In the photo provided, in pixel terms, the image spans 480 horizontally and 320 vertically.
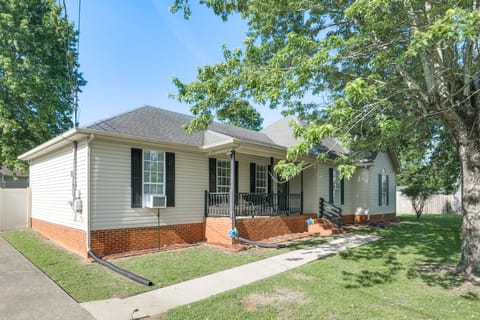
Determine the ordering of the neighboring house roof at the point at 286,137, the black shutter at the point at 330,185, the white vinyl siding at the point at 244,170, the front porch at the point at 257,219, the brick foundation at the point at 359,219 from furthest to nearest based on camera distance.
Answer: the brick foundation at the point at 359,219 → the neighboring house roof at the point at 286,137 → the black shutter at the point at 330,185 → the white vinyl siding at the point at 244,170 → the front porch at the point at 257,219

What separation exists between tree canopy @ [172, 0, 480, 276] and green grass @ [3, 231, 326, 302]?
3.48 meters

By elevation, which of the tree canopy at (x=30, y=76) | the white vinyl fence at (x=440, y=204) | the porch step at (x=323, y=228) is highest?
the tree canopy at (x=30, y=76)

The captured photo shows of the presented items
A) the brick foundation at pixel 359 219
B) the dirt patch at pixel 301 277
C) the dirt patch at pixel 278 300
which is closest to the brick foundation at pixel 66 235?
the dirt patch at pixel 278 300

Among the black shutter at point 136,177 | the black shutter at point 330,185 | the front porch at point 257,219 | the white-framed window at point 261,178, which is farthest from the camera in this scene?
the black shutter at point 330,185

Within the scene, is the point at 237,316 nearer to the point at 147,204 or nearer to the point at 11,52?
the point at 147,204

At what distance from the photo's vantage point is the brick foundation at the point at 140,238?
7.64 metres

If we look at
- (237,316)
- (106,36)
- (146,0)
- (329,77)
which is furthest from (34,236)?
(329,77)

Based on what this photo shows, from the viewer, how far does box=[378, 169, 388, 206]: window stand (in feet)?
55.4

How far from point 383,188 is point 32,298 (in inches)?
691

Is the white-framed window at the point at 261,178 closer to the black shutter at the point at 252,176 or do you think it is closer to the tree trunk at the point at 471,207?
the black shutter at the point at 252,176

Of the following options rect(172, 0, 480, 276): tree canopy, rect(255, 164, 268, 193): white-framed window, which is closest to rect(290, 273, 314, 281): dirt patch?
rect(172, 0, 480, 276): tree canopy

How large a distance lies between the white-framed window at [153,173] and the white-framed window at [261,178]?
4410mm

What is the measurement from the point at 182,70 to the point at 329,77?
599 centimetres

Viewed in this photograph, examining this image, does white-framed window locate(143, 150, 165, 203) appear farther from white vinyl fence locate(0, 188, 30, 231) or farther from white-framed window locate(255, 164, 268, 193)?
white vinyl fence locate(0, 188, 30, 231)
